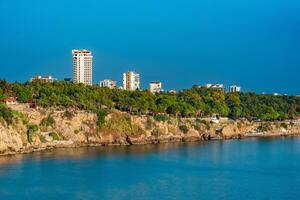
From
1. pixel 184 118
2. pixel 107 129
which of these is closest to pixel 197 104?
pixel 184 118

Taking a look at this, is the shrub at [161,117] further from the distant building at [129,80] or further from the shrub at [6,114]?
the distant building at [129,80]

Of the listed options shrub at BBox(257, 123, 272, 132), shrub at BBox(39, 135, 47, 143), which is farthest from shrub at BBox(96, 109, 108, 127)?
shrub at BBox(257, 123, 272, 132)

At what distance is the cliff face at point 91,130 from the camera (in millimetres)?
29484

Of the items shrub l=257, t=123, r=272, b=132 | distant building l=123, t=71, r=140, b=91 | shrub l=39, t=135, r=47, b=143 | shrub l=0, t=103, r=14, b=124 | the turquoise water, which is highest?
distant building l=123, t=71, r=140, b=91

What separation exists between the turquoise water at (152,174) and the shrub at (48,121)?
1.92 meters

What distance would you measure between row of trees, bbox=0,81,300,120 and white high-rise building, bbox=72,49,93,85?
21324 mm

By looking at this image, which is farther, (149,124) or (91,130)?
(149,124)

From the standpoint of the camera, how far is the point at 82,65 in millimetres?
66312

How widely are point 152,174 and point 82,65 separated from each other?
43.7 metres

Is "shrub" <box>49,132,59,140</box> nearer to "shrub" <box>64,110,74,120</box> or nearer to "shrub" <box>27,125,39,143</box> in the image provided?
"shrub" <box>27,125,39,143</box>

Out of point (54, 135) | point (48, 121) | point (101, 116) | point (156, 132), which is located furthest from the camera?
point (156, 132)

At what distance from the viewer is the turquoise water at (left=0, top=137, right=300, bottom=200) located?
20094mm

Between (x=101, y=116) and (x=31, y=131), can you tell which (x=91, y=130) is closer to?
(x=101, y=116)

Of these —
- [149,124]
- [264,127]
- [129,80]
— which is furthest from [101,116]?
[129,80]
